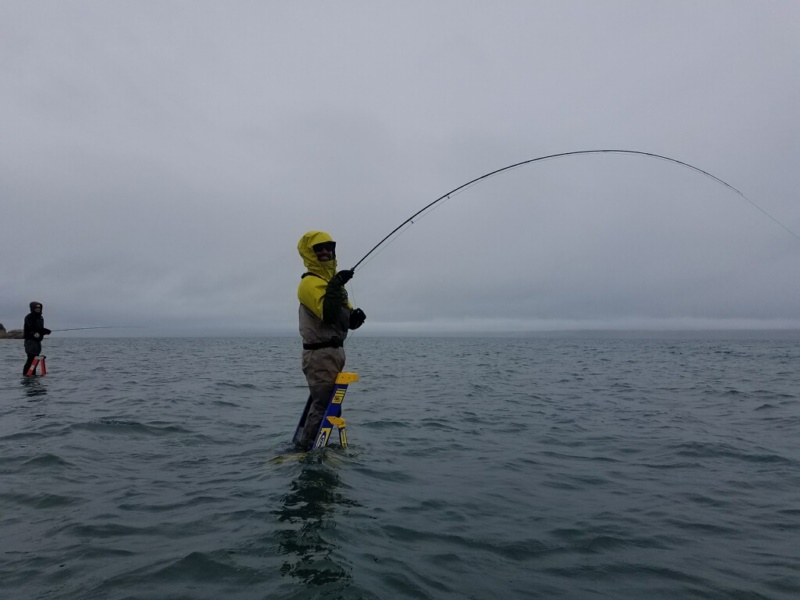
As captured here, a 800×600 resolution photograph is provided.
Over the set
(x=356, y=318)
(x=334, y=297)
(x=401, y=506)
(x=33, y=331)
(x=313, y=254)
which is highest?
(x=313, y=254)

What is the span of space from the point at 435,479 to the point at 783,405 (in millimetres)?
11788

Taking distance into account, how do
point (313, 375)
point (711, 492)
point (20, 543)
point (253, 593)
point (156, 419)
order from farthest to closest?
point (156, 419), point (313, 375), point (711, 492), point (20, 543), point (253, 593)

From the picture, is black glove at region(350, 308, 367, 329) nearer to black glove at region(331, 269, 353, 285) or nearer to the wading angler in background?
black glove at region(331, 269, 353, 285)

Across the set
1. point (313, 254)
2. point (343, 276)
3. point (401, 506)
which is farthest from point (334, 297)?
point (401, 506)

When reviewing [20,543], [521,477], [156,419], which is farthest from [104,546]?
[156,419]

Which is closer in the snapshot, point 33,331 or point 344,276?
→ point 344,276

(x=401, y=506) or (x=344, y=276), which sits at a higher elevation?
(x=344, y=276)

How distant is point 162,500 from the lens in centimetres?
545

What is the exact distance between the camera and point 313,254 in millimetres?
7113

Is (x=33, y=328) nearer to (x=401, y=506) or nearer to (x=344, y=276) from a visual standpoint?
(x=344, y=276)

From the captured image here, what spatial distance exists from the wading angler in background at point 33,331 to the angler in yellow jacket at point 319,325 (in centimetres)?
1551

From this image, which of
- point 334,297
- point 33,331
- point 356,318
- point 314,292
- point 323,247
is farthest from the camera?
point 33,331

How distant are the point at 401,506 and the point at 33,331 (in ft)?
59.8

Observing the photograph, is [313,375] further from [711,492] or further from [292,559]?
[711,492]
